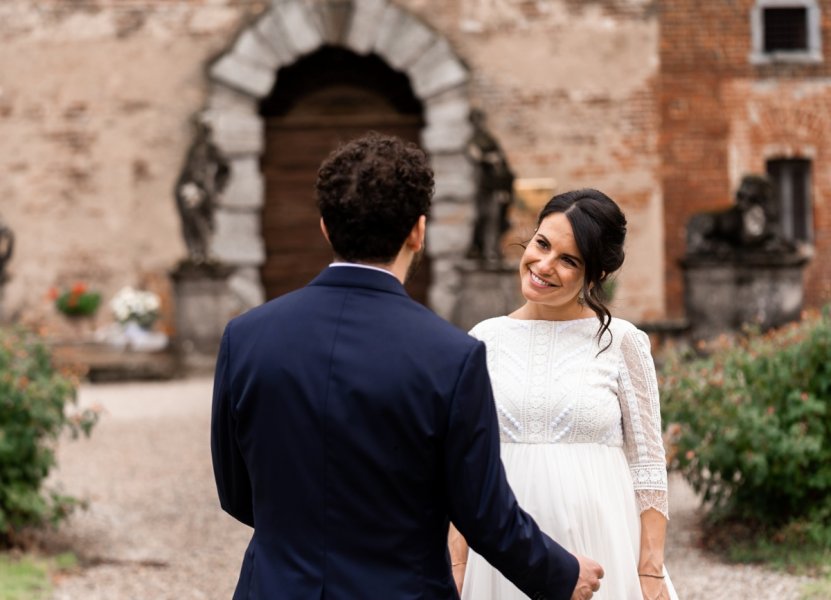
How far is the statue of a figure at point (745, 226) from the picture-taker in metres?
13.4

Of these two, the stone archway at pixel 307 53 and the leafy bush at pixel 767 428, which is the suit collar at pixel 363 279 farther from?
the stone archway at pixel 307 53

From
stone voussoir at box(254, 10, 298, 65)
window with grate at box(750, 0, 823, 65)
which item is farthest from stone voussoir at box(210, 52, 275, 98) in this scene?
window with grate at box(750, 0, 823, 65)

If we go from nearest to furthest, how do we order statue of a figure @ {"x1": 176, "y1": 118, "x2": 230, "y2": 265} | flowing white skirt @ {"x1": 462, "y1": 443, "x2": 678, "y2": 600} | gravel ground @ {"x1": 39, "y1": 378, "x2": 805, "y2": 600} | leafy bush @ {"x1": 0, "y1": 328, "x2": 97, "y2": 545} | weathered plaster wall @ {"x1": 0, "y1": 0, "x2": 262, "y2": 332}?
flowing white skirt @ {"x1": 462, "y1": 443, "x2": 678, "y2": 600}, gravel ground @ {"x1": 39, "y1": 378, "x2": 805, "y2": 600}, leafy bush @ {"x1": 0, "y1": 328, "x2": 97, "y2": 545}, statue of a figure @ {"x1": 176, "y1": 118, "x2": 230, "y2": 265}, weathered plaster wall @ {"x1": 0, "y1": 0, "x2": 262, "y2": 332}

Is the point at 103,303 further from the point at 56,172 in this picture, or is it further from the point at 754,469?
the point at 754,469

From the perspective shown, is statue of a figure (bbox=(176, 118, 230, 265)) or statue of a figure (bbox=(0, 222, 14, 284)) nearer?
statue of a figure (bbox=(0, 222, 14, 284))

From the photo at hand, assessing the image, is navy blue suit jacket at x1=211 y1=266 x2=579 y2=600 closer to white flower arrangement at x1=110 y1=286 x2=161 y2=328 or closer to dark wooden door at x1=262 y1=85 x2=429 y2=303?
white flower arrangement at x1=110 y1=286 x2=161 y2=328

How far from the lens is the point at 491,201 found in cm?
1464

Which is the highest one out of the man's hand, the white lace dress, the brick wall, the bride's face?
the brick wall

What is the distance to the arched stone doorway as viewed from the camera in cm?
1639

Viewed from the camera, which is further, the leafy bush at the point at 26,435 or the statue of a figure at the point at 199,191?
the statue of a figure at the point at 199,191

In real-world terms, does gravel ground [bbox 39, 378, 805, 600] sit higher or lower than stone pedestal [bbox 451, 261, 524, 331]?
lower

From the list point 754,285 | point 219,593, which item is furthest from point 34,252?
point 219,593

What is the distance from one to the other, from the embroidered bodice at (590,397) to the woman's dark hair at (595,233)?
6cm

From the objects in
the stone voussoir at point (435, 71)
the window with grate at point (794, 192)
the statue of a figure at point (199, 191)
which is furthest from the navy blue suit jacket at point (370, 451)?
the window with grate at point (794, 192)
